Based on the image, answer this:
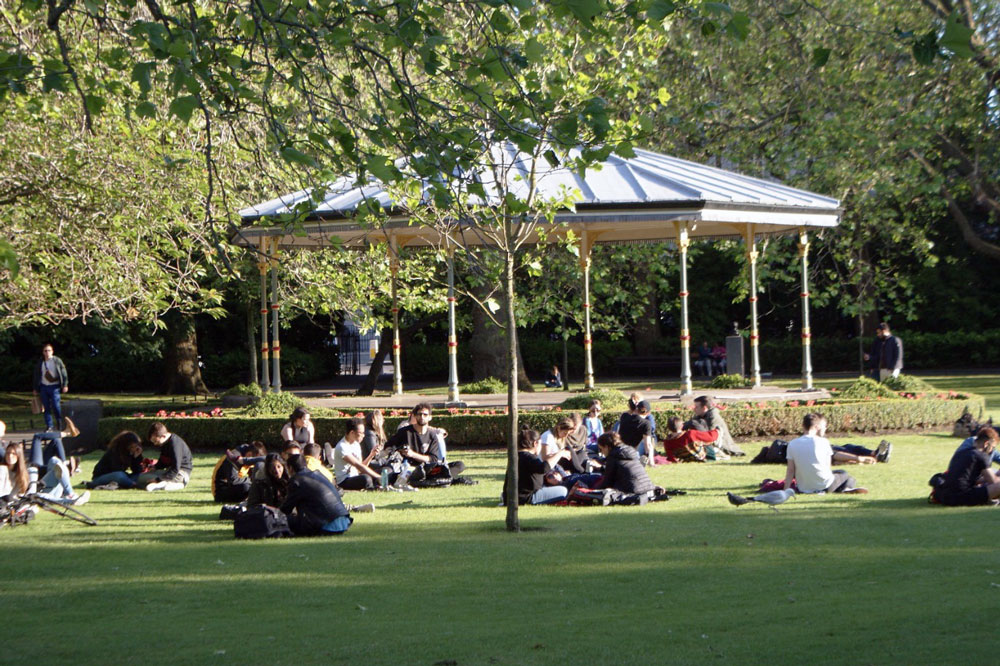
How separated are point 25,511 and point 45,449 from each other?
4.16 m

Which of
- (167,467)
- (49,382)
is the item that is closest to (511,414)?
(167,467)

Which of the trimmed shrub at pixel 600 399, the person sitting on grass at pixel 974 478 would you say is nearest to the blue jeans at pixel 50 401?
the trimmed shrub at pixel 600 399

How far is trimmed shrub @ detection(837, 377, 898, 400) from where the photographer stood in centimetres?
2072

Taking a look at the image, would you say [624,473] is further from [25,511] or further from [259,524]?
[25,511]

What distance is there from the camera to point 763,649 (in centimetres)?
618

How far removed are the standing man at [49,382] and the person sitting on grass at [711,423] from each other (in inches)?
489

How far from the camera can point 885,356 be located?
23219 mm

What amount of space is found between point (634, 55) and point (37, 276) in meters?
10.3

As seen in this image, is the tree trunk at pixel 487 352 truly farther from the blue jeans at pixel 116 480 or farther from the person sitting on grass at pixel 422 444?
the blue jeans at pixel 116 480

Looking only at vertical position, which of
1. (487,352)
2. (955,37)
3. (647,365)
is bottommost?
(647,365)

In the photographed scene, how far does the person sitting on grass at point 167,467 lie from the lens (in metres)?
15.0

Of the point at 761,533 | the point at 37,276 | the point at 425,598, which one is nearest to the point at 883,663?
the point at 425,598

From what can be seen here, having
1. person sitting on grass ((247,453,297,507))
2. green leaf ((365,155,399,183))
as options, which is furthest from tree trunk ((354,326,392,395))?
green leaf ((365,155,399,183))

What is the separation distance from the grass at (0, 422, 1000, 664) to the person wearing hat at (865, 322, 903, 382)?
10.7 m
